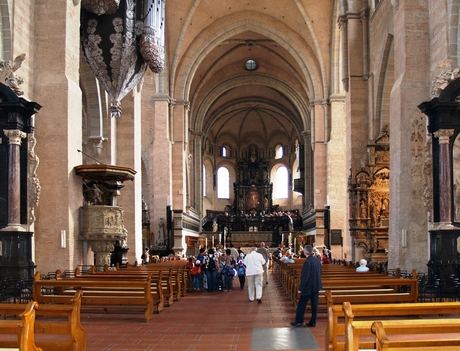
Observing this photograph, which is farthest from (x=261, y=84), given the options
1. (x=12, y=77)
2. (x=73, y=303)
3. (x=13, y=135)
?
(x=73, y=303)

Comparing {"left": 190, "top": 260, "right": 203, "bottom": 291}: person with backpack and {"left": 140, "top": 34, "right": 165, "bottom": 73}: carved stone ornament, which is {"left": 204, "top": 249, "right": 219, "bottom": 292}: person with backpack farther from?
{"left": 140, "top": 34, "right": 165, "bottom": 73}: carved stone ornament

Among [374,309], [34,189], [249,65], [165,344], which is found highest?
[249,65]

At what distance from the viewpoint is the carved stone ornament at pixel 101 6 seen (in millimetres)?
16938

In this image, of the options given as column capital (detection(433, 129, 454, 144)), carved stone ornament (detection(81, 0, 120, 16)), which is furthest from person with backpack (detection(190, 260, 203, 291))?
column capital (detection(433, 129, 454, 144))

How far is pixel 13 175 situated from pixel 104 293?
3601 mm

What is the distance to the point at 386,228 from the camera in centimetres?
2206

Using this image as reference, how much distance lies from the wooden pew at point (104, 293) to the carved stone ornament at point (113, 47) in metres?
7.15

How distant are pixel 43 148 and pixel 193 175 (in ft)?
112

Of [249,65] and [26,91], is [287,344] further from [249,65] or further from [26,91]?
[249,65]

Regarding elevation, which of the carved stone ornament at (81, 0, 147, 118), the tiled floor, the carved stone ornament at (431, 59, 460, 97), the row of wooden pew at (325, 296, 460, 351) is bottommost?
the tiled floor

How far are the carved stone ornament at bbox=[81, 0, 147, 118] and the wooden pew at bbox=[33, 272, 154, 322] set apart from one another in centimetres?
715

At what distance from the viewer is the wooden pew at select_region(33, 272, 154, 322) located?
36.1ft

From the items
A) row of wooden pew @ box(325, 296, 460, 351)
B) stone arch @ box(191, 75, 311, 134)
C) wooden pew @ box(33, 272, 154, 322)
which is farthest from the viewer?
stone arch @ box(191, 75, 311, 134)

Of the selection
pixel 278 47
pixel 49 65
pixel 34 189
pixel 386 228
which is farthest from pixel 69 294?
pixel 278 47
